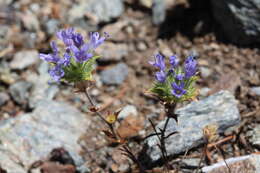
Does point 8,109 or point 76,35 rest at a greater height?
point 76,35

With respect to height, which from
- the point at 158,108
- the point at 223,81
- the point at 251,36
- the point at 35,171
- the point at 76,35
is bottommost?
the point at 35,171

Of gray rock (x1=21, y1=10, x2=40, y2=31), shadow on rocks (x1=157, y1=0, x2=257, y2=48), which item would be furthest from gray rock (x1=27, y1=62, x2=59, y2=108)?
shadow on rocks (x1=157, y1=0, x2=257, y2=48)

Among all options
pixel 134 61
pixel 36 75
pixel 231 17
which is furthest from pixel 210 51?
pixel 36 75

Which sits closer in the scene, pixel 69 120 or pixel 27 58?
pixel 69 120

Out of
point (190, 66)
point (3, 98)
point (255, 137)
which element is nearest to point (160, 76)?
point (190, 66)

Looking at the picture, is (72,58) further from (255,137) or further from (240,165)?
(255,137)

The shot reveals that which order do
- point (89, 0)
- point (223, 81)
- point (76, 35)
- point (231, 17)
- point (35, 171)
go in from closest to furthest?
point (76, 35), point (35, 171), point (223, 81), point (231, 17), point (89, 0)

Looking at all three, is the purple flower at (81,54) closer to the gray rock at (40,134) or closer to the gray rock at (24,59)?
the gray rock at (40,134)

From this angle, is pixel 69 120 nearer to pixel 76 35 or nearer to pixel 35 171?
pixel 35 171
